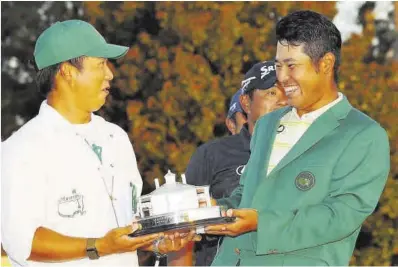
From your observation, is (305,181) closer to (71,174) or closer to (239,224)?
(239,224)

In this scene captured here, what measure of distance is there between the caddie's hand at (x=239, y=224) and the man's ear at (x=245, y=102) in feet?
8.26

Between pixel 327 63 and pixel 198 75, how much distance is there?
10.1m

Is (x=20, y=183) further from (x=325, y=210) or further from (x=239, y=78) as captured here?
(x=239, y=78)

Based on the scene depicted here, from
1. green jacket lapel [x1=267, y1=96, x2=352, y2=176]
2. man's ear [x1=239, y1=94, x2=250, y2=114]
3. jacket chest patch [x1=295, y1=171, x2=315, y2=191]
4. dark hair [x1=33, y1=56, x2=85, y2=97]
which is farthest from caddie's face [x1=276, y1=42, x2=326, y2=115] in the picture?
man's ear [x1=239, y1=94, x2=250, y2=114]

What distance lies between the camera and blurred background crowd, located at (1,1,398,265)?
1619cm

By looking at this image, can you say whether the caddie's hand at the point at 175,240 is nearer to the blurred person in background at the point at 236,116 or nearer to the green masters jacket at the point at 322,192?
the green masters jacket at the point at 322,192

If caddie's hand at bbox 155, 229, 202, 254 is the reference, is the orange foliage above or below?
above

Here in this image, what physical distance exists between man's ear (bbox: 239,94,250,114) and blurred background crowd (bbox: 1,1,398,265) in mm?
7016

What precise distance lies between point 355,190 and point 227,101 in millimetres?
10318

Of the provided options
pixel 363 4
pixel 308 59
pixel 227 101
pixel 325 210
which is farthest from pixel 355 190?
pixel 363 4

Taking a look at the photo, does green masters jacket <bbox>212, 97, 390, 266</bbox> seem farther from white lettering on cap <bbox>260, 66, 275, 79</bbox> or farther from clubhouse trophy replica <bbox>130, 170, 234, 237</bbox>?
white lettering on cap <bbox>260, 66, 275, 79</bbox>

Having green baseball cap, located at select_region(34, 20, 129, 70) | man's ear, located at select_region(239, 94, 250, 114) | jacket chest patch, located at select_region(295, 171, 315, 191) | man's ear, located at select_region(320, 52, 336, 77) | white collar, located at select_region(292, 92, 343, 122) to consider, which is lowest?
jacket chest patch, located at select_region(295, 171, 315, 191)

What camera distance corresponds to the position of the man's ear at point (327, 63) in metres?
6.10

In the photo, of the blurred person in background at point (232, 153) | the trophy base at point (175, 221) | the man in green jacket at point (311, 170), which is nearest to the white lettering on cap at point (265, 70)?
the blurred person in background at point (232, 153)
